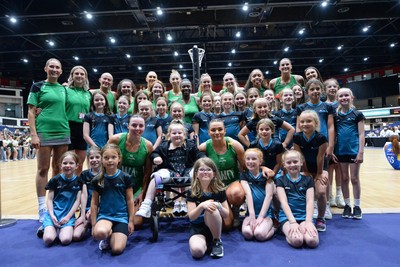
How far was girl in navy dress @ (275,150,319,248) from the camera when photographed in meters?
2.36

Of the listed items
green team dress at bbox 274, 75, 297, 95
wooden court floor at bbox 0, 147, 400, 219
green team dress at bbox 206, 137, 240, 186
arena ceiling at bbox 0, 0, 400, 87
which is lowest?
wooden court floor at bbox 0, 147, 400, 219

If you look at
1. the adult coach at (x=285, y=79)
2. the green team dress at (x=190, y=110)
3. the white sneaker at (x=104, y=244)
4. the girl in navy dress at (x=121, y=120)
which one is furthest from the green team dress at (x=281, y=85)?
the white sneaker at (x=104, y=244)

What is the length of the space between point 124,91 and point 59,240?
2.17 meters

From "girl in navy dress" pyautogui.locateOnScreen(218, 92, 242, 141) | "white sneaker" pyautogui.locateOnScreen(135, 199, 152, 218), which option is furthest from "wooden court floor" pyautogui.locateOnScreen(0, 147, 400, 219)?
"white sneaker" pyautogui.locateOnScreen(135, 199, 152, 218)

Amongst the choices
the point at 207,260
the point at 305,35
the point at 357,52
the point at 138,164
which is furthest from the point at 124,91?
the point at 357,52

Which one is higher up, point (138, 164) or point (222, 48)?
point (222, 48)

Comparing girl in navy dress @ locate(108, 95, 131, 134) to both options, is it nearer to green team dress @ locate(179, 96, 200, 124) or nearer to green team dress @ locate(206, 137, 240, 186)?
green team dress @ locate(179, 96, 200, 124)

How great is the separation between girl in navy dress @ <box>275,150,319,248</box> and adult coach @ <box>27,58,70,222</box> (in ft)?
7.88

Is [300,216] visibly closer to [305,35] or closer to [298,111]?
[298,111]

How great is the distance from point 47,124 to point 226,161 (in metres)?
2.02

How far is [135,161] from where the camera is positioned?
2.91 m

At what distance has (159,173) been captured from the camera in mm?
2545

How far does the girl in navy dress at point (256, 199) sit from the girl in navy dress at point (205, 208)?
1.06ft

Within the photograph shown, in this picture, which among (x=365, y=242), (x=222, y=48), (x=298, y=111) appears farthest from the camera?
(x=222, y=48)
